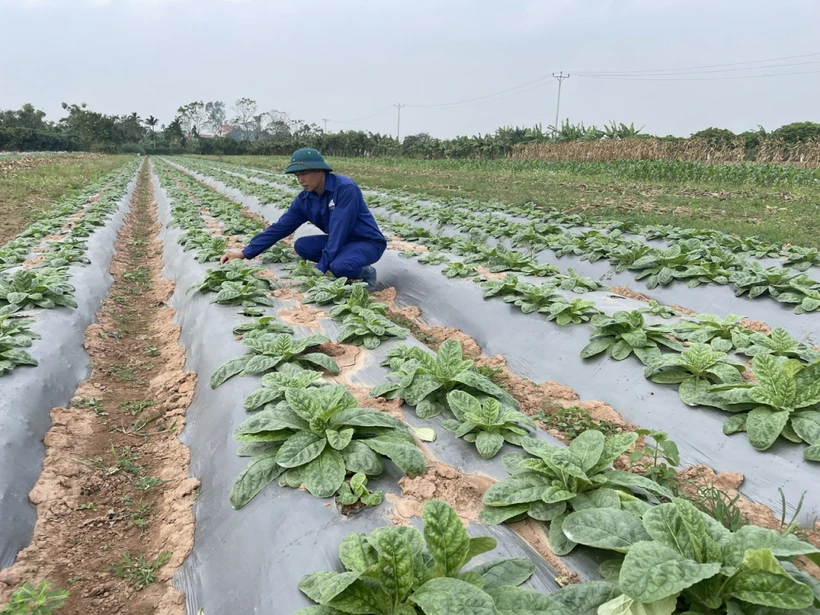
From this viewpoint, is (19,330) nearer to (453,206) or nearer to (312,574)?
(312,574)

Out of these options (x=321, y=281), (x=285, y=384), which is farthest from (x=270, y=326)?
(x=321, y=281)

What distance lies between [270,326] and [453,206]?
8.39 m

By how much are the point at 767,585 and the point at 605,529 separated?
19.0 inches

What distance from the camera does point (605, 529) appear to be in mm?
1792

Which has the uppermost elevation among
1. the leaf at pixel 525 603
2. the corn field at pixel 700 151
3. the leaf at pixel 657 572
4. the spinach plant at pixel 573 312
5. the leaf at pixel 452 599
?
the corn field at pixel 700 151

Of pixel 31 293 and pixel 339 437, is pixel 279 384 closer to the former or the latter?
pixel 339 437

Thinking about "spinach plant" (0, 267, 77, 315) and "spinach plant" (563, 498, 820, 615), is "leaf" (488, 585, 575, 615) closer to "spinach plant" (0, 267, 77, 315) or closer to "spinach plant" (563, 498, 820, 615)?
"spinach plant" (563, 498, 820, 615)

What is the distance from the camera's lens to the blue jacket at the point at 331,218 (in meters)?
5.70

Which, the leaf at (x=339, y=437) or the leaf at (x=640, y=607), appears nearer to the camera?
the leaf at (x=640, y=607)

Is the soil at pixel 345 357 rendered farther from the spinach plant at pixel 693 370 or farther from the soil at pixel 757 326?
the soil at pixel 757 326

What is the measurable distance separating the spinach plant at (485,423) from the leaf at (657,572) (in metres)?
1.07

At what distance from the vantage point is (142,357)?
476cm

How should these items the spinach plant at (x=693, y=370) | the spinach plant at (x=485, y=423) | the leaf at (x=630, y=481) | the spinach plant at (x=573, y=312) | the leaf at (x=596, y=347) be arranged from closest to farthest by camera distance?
1. the leaf at (x=630, y=481)
2. the spinach plant at (x=485, y=423)
3. the spinach plant at (x=693, y=370)
4. the leaf at (x=596, y=347)
5. the spinach plant at (x=573, y=312)

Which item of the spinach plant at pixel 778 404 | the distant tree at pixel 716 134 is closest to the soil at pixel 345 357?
the spinach plant at pixel 778 404
